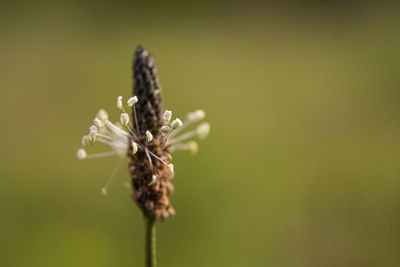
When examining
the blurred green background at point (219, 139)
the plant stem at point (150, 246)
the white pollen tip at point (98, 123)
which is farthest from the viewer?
the blurred green background at point (219, 139)

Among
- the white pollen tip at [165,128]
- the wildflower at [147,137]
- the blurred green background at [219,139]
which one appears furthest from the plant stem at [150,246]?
the blurred green background at [219,139]

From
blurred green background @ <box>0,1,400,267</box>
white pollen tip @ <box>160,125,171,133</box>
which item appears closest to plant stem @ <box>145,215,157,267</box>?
white pollen tip @ <box>160,125,171,133</box>

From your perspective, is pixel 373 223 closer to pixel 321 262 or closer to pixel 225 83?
pixel 321 262

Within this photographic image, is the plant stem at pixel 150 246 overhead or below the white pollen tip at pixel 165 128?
below

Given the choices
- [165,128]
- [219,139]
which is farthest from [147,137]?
[219,139]

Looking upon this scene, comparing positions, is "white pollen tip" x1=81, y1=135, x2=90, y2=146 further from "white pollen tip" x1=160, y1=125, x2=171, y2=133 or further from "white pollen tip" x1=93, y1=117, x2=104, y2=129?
"white pollen tip" x1=160, y1=125, x2=171, y2=133

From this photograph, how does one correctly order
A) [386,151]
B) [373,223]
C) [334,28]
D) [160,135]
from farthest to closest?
[334,28] < [386,151] < [373,223] < [160,135]

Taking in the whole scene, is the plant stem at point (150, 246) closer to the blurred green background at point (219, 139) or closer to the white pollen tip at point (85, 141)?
the white pollen tip at point (85, 141)

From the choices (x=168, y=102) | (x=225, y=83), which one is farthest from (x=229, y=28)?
(x=168, y=102)

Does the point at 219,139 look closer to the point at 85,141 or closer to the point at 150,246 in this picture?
the point at 85,141
